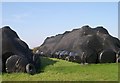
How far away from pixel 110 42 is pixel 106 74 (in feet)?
23.2

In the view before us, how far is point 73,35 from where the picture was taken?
23.3 metres

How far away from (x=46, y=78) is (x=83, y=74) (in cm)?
173

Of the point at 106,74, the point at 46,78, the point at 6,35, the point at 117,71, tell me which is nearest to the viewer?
the point at 46,78

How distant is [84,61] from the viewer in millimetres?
17922

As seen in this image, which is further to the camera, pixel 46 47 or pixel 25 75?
pixel 46 47

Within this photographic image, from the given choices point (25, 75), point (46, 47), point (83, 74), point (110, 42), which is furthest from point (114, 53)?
point (46, 47)

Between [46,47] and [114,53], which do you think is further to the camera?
[46,47]

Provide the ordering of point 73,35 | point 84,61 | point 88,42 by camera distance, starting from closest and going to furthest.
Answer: point 84,61
point 88,42
point 73,35

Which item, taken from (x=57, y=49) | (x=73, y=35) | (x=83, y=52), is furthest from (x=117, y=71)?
(x=57, y=49)

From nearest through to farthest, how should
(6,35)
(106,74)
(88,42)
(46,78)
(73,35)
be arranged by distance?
(46,78), (106,74), (6,35), (88,42), (73,35)

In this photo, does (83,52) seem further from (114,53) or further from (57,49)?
(57,49)

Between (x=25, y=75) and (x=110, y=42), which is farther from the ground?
(x=110, y=42)

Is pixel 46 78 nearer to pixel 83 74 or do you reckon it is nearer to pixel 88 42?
pixel 83 74

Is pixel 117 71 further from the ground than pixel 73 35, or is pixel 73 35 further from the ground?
pixel 73 35
